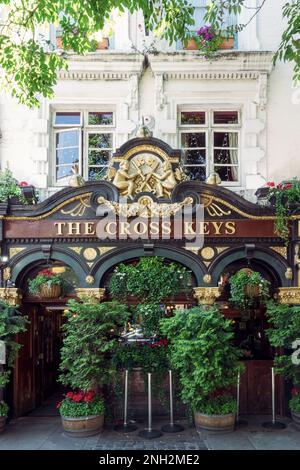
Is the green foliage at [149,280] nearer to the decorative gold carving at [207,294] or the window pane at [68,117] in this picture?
the decorative gold carving at [207,294]

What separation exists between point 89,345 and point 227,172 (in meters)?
4.79

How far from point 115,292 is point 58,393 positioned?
4.34 metres

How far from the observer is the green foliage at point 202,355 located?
8.44m

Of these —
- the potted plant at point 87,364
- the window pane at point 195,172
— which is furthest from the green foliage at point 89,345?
the window pane at point 195,172

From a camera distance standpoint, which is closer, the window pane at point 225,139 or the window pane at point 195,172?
the window pane at point 195,172

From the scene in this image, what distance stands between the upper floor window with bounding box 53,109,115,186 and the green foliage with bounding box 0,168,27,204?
44.8 inches

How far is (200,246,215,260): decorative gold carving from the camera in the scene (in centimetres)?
968

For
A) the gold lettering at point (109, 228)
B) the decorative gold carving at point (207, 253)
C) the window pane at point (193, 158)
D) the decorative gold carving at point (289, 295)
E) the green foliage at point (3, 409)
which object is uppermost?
the window pane at point (193, 158)

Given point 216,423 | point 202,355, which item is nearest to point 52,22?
point 202,355

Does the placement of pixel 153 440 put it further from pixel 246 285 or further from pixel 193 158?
pixel 193 158

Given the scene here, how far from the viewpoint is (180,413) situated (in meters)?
9.91

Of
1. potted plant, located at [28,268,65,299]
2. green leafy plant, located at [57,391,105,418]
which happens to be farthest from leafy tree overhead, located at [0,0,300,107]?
green leafy plant, located at [57,391,105,418]

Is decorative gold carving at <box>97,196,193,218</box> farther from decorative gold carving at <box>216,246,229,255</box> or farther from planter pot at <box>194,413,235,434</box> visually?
planter pot at <box>194,413,235,434</box>

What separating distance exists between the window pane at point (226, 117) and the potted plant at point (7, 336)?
592cm
